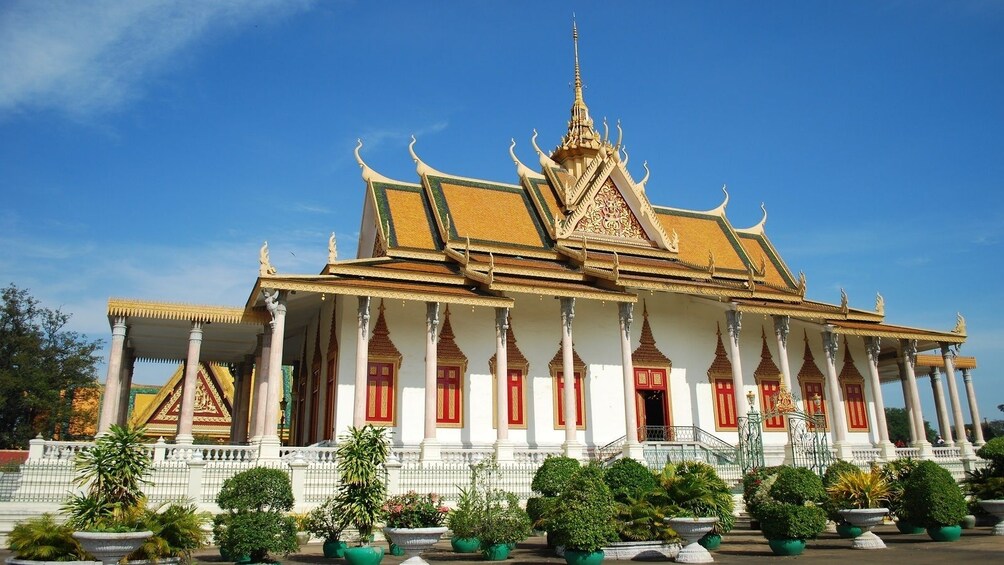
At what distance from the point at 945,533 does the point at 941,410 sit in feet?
48.7

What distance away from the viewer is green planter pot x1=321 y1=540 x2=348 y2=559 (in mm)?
→ 10883

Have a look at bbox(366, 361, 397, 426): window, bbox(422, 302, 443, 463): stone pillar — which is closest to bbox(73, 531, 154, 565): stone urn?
bbox(422, 302, 443, 463): stone pillar

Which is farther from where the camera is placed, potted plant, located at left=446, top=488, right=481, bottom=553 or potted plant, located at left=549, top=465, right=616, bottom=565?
potted plant, located at left=446, top=488, right=481, bottom=553

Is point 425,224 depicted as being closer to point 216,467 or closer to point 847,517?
point 216,467

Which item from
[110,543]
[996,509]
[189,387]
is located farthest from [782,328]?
[110,543]

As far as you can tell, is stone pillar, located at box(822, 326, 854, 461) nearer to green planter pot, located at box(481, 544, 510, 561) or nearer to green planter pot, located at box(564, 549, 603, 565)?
green planter pot, located at box(481, 544, 510, 561)

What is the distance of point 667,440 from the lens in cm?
2081

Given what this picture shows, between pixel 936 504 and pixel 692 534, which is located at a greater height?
pixel 936 504

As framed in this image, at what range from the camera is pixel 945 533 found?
12461 mm

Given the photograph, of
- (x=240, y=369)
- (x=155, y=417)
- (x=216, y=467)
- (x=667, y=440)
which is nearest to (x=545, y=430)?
(x=667, y=440)

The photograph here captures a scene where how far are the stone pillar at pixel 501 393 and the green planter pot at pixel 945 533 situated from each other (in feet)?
27.9

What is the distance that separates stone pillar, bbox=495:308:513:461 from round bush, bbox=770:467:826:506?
23.2 ft

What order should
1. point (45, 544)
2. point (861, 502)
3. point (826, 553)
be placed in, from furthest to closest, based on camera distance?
point (861, 502), point (826, 553), point (45, 544)

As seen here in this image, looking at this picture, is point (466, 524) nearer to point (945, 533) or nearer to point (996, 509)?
point (945, 533)
